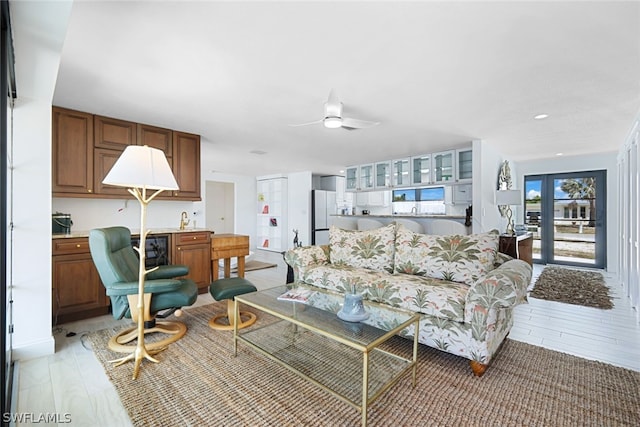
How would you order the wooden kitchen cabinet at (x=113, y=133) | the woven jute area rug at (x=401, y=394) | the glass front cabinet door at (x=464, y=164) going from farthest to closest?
the glass front cabinet door at (x=464, y=164)
the wooden kitchen cabinet at (x=113, y=133)
the woven jute area rug at (x=401, y=394)

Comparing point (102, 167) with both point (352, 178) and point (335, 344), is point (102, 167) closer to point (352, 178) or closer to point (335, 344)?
point (335, 344)

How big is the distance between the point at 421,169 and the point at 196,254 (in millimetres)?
4327

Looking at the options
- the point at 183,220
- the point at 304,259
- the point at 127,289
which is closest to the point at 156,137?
the point at 183,220

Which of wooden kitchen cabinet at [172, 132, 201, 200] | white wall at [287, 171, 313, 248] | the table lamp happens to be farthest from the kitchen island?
wooden kitchen cabinet at [172, 132, 201, 200]

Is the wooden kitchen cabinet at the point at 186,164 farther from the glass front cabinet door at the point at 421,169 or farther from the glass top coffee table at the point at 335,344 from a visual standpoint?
the glass front cabinet door at the point at 421,169

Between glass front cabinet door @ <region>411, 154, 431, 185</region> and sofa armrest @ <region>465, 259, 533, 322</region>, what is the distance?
3765 millimetres

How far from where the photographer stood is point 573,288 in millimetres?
4539

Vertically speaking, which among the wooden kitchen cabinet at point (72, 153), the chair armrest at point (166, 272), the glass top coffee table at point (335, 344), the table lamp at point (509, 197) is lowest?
the glass top coffee table at point (335, 344)

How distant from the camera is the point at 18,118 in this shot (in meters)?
2.34

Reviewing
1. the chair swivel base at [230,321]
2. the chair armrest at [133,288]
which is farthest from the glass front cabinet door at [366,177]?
the chair armrest at [133,288]

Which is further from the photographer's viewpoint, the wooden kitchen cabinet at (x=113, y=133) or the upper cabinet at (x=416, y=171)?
the upper cabinet at (x=416, y=171)

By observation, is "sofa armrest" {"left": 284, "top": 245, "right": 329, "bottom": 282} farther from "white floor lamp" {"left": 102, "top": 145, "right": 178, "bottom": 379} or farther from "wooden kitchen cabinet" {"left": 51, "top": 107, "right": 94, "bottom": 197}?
"wooden kitchen cabinet" {"left": 51, "top": 107, "right": 94, "bottom": 197}

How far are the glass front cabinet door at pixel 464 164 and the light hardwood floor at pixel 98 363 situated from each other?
2183 mm

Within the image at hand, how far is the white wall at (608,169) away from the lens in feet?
19.0
